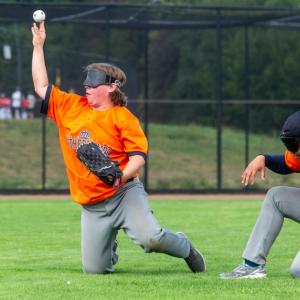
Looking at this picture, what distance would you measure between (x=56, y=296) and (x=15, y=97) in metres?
16.8

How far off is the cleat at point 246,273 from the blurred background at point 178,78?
14.3 metres

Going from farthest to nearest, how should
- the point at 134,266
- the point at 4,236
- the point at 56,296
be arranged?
the point at 4,236
the point at 134,266
the point at 56,296

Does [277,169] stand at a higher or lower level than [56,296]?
higher

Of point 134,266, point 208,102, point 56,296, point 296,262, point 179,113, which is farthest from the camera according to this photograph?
point 179,113

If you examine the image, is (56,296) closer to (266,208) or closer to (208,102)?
(266,208)

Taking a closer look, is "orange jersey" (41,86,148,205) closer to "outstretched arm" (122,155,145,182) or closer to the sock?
"outstretched arm" (122,155,145,182)

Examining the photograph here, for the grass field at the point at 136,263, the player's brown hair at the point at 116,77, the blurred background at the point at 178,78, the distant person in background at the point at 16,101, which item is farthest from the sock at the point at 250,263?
the distant person in background at the point at 16,101

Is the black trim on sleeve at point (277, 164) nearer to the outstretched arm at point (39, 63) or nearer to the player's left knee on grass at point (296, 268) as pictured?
the player's left knee on grass at point (296, 268)

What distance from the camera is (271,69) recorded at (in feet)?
80.9

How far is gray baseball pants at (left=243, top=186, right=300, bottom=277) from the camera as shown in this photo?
8.00 metres

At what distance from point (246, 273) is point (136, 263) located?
1.57m

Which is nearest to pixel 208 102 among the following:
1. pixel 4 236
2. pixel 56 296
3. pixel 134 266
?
pixel 4 236

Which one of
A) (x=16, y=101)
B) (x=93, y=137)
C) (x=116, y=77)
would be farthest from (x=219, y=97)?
(x=93, y=137)

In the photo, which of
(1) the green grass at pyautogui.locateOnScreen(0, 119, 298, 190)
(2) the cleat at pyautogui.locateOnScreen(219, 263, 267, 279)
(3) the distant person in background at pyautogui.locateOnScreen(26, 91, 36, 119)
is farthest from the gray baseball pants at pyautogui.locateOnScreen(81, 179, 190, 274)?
(3) the distant person in background at pyautogui.locateOnScreen(26, 91, 36, 119)
